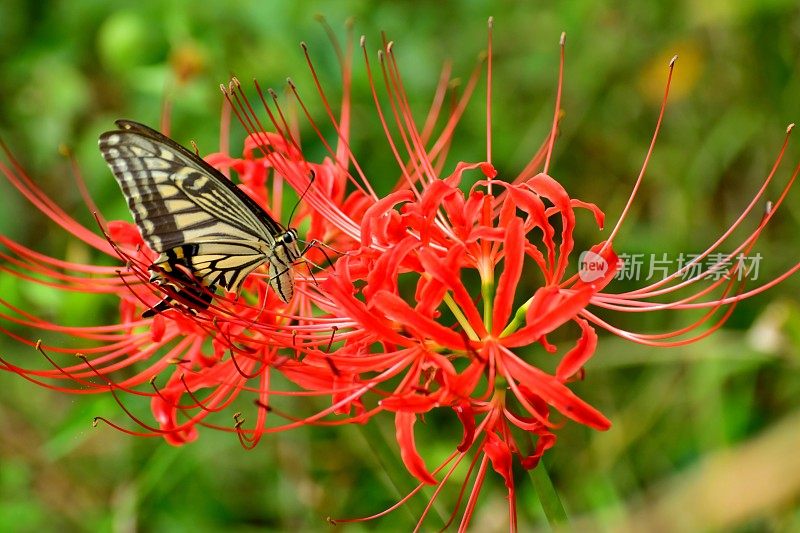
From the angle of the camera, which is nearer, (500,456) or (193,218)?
(500,456)

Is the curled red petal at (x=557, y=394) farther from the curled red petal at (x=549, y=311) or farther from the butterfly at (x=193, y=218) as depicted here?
the butterfly at (x=193, y=218)

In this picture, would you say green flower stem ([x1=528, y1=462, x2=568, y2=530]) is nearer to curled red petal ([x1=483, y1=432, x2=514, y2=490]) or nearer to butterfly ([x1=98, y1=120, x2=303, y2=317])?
curled red petal ([x1=483, y1=432, x2=514, y2=490])

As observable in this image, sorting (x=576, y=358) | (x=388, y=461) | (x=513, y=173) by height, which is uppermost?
(x=513, y=173)

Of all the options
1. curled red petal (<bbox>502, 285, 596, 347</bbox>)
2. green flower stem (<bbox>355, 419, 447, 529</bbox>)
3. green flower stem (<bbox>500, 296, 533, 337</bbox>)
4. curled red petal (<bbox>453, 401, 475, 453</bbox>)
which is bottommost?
green flower stem (<bbox>355, 419, 447, 529</bbox>)

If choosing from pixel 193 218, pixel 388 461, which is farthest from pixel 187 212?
pixel 388 461

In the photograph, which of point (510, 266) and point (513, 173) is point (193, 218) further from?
point (513, 173)

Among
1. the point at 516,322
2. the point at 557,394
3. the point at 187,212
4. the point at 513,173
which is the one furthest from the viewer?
the point at 513,173

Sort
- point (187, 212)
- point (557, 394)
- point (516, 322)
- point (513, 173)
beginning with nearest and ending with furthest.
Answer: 1. point (557, 394)
2. point (516, 322)
3. point (187, 212)
4. point (513, 173)

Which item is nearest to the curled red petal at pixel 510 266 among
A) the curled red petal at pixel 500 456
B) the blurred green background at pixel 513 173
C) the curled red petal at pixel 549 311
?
the curled red petal at pixel 549 311

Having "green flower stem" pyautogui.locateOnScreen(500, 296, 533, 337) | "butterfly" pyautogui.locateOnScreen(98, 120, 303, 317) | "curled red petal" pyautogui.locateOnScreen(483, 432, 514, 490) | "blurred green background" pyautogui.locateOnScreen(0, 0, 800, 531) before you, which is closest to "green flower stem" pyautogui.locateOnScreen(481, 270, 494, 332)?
"green flower stem" pyautogui.locateOnScreen(500, 296, 533, 337)
